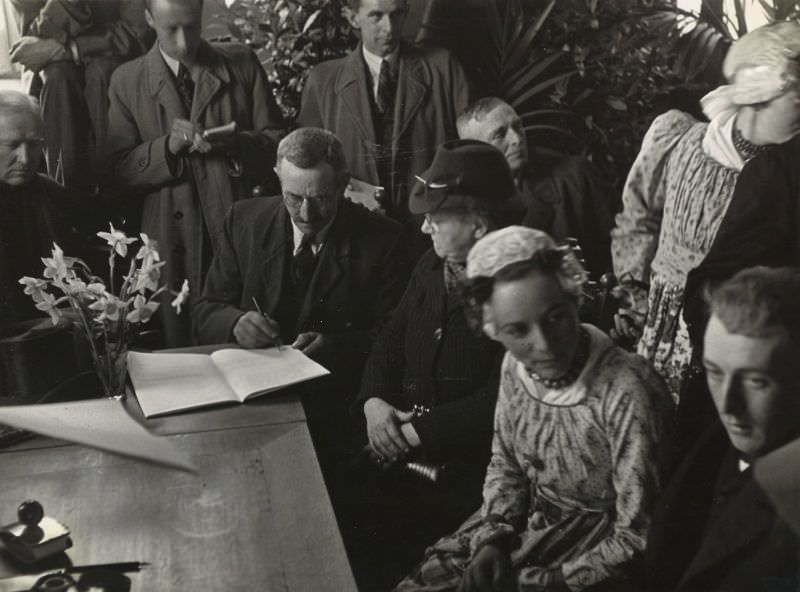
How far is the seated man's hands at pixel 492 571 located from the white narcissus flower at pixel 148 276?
1.11m

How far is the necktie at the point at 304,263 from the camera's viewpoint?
265cm

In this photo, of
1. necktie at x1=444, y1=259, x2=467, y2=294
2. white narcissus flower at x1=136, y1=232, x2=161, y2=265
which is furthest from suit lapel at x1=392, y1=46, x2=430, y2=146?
white narcissus flower at x1=136, y1=232, x2=161, y2=265

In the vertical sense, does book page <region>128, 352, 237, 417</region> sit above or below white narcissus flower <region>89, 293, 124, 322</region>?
below

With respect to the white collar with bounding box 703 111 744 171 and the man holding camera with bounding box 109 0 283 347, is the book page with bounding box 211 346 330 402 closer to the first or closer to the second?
the man holding camera with bounding box 109 0 283 347

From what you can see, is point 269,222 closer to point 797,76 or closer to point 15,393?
point 15,393

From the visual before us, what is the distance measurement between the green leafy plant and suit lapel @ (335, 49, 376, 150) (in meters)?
0.04

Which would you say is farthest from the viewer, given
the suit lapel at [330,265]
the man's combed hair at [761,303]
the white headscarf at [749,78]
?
the suit lapel at [330,265]

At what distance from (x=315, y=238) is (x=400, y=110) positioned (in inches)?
17.2

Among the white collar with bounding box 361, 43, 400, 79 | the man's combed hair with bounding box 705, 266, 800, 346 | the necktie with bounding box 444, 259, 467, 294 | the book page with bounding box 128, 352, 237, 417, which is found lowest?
the book page with bounding box 128, 352, 237, 417

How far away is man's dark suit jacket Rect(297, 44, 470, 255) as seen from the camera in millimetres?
2400

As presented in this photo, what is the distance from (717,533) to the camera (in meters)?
1.85

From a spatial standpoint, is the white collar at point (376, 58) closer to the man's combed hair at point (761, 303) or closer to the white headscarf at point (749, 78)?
the white headscarf at point (749, 78)

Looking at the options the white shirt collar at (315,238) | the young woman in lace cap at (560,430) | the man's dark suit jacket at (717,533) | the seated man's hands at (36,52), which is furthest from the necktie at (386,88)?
the man's dark suit jacket at (717,533)

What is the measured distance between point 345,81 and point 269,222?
44cm
